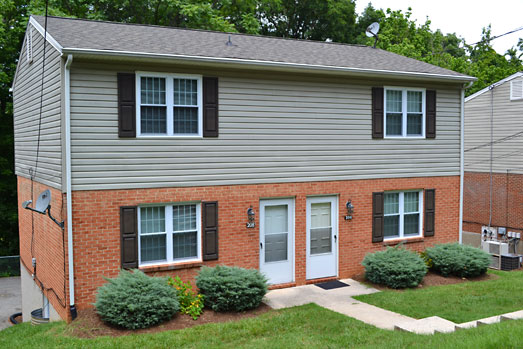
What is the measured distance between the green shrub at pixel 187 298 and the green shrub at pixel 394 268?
14.5 feet

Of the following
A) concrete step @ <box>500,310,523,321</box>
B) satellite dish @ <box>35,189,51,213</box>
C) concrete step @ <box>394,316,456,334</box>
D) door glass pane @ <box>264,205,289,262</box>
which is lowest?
concrete step @ <box>394,316,456,334</box>

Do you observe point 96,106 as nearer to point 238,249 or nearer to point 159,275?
point 159,275

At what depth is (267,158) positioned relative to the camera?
11828 mm

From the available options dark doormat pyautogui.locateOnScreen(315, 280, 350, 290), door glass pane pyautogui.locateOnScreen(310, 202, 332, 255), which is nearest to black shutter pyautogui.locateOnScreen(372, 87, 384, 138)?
door glass pane pyautogui.locateOnScreen(310, 202, 332, 255)

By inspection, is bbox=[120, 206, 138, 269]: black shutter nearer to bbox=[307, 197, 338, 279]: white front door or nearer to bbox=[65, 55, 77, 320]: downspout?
bbox=[65, 55, 77, 320]: downspout

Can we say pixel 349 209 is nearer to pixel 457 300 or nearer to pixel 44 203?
pixel 457 300

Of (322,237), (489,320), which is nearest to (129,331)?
(322,237)

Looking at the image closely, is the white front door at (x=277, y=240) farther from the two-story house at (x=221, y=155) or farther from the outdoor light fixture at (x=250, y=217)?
the outdoor light fixture at (x=250, y=217)

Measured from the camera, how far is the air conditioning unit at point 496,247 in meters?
18.9

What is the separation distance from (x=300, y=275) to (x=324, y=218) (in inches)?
62.2

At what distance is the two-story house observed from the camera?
393 inches

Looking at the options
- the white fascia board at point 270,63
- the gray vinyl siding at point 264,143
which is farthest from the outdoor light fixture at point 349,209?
the white fascia board at point 270,63

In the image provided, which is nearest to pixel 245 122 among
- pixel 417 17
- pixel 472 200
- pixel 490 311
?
pixel 490 311

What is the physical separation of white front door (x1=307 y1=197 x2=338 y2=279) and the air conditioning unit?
9.36m
